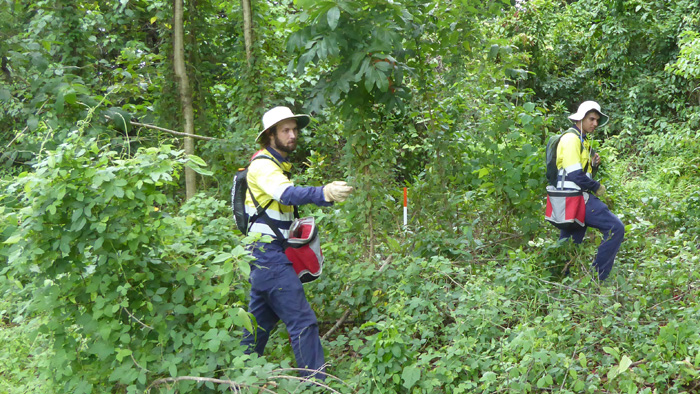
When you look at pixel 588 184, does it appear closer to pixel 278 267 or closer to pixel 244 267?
pixel 278 267

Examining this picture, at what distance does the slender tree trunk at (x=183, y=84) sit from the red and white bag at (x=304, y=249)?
11.3 ft

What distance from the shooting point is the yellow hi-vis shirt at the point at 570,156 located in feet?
17.8

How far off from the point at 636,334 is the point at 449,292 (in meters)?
1.30

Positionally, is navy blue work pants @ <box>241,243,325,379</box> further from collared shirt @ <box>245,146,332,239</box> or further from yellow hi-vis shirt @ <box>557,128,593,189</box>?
yellow hi-vis shirt @ <box>557,128,593,189</box>

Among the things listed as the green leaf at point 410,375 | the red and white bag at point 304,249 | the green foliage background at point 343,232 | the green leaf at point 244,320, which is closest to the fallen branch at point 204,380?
the green foliage background at point 343,232

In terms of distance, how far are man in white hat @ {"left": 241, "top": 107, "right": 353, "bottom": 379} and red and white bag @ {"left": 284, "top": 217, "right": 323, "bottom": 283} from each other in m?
0.06

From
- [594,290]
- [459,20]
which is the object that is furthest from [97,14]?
[594,290]

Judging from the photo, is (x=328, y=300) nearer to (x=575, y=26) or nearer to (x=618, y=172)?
(x=618, y=172)

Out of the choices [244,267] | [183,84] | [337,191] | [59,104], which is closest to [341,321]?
[337,191]

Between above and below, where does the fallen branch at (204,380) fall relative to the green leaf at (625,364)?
above

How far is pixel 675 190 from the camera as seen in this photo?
8383 mm

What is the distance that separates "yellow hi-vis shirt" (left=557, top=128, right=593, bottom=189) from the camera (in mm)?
5422

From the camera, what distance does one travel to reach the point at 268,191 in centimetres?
379

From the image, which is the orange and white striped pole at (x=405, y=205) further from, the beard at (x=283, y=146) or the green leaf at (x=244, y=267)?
the green leaf at (x=244, y=267)
